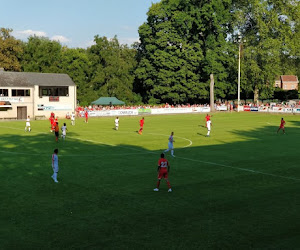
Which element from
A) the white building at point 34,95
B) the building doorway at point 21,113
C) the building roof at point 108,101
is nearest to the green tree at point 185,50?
the building roof at point 108,101

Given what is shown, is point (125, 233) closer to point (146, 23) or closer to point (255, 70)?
point (255, 70)

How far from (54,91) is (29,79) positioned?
437 centimetres

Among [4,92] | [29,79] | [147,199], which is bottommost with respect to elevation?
[147,199]

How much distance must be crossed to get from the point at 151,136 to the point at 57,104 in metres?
30.0

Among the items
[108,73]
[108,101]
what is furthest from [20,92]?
[108,73]

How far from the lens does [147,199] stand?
15.2 m

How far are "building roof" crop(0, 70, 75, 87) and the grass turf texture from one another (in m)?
33.3

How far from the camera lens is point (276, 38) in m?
79.7

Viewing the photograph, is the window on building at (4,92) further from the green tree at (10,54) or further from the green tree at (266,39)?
the green tree at (266,39)

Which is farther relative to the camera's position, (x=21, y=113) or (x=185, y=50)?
(x=185, y=50)

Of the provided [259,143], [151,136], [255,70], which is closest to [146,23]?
[255,70]

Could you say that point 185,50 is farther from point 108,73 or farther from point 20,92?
point 20,92

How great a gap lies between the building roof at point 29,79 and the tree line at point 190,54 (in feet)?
45.9

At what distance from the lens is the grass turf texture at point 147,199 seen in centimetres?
1105
